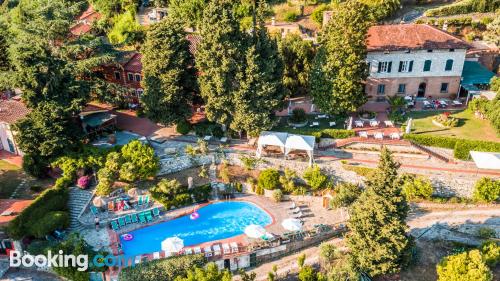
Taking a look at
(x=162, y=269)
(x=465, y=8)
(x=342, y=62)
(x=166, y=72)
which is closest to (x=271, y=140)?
(x=342, y=62)

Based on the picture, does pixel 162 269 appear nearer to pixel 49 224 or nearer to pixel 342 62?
pixel 49 224

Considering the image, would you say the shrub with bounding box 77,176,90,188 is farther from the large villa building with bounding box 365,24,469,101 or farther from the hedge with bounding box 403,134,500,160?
the large villa building with bounding box 365,24,469,101

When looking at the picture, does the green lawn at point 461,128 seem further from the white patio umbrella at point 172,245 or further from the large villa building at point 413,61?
the white patio umbrella at point 172,245

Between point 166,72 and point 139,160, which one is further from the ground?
point 166,72

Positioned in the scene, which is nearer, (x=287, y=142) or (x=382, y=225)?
(x=382, y=225)

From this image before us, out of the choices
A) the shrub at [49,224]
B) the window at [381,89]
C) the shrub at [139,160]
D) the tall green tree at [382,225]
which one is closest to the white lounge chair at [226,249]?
the tall green tree at [382,225]

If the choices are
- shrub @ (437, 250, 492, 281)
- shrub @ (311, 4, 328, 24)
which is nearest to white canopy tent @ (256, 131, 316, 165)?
shrub @ (437, 250, 492, 281)

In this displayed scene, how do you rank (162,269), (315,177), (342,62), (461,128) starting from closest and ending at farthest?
1. (162,269)
2. (315,177)
3. (342,62)
4. (461,128)

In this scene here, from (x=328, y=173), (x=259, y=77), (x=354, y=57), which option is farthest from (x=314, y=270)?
(x=354, y=57)
